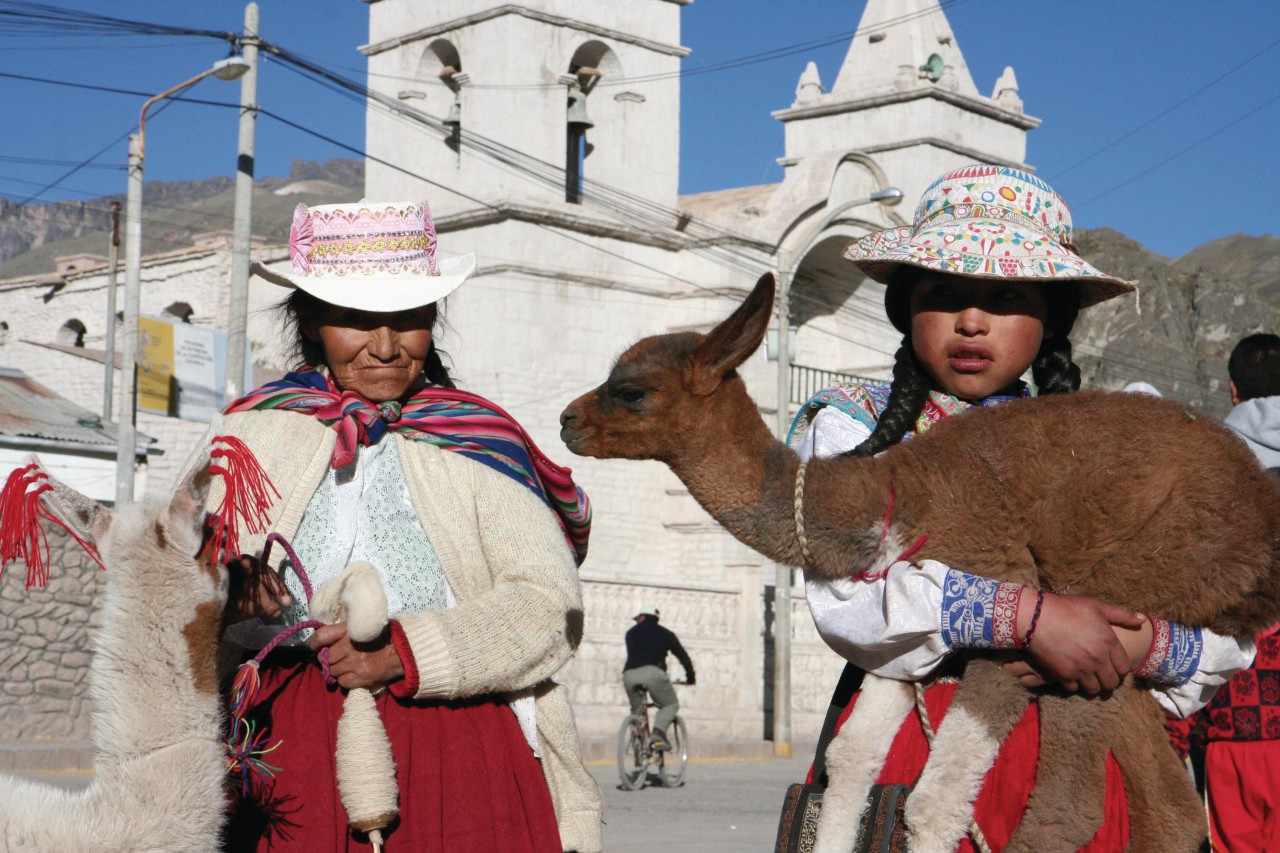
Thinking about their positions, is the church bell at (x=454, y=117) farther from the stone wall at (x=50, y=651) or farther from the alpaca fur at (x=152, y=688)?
the alpaca fur at (x=152, y=688)

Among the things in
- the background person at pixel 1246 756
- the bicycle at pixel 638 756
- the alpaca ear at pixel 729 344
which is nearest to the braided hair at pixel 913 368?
the alpaca ear at pixel 729 344

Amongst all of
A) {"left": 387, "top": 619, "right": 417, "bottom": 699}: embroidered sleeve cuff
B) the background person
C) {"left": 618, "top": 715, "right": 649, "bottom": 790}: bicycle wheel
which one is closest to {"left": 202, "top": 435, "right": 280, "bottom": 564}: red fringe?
{"left": 387, "top": 619, "right": 417, "bottom": 699}: embroidered sleeve cuff

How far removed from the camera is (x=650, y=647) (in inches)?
755

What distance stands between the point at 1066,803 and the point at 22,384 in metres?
23.6

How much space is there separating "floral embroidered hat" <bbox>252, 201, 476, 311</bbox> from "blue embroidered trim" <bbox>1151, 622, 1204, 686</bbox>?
1.67 m

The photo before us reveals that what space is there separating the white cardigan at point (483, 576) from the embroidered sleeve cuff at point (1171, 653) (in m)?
1.21

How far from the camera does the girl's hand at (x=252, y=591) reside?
3.29m

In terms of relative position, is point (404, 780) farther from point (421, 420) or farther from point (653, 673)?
point (653, 673)

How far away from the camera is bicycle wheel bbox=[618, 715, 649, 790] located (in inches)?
692

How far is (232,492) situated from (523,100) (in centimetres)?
2654

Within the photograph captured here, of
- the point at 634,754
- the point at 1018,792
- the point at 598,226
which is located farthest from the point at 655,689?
the point at 1018,792

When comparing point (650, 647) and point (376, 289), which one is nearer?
point (376, 289)

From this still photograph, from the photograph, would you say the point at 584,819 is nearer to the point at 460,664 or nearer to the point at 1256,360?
the point at 460,664

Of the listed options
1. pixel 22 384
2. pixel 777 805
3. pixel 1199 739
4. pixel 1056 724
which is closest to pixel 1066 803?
pixel 1056 724
